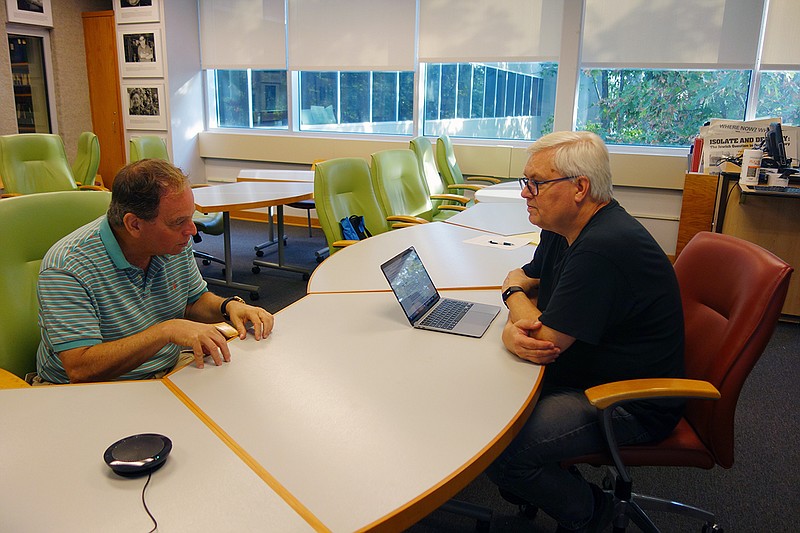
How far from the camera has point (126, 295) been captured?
5.31 ft

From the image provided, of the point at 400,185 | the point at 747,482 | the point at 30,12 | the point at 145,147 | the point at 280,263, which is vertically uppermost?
the point at 30,12

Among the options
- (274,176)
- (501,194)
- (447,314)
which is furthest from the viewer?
(274,176)

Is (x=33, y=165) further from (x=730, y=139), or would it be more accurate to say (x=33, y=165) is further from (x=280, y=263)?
(x=730, y=139)

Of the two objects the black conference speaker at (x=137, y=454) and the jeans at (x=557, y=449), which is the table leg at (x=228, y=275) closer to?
the jeans at (x=557, y=449)

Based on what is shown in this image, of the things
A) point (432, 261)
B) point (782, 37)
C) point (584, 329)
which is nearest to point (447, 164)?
point (782, 37)

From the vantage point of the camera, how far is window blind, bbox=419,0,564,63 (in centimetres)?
556

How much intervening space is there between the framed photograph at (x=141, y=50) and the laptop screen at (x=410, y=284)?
5.95 m

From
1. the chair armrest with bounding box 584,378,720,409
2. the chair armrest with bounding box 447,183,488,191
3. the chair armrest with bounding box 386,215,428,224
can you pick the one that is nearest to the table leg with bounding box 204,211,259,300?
the chair armrest with bounding box 386,215,428,224

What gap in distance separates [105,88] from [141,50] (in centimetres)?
83

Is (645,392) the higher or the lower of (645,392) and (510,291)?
the lower

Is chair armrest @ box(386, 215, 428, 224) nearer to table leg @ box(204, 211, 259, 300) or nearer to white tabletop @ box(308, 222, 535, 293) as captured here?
white tabletop @ box(308, 222, 535, 293)

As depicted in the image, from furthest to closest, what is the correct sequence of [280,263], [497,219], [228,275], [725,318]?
[280,263]
[228,275]
[497,219]
[725,318]

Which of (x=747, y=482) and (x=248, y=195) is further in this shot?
(x=248, y=195)

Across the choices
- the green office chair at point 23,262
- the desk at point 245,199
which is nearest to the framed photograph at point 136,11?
the desk at point 245,199
